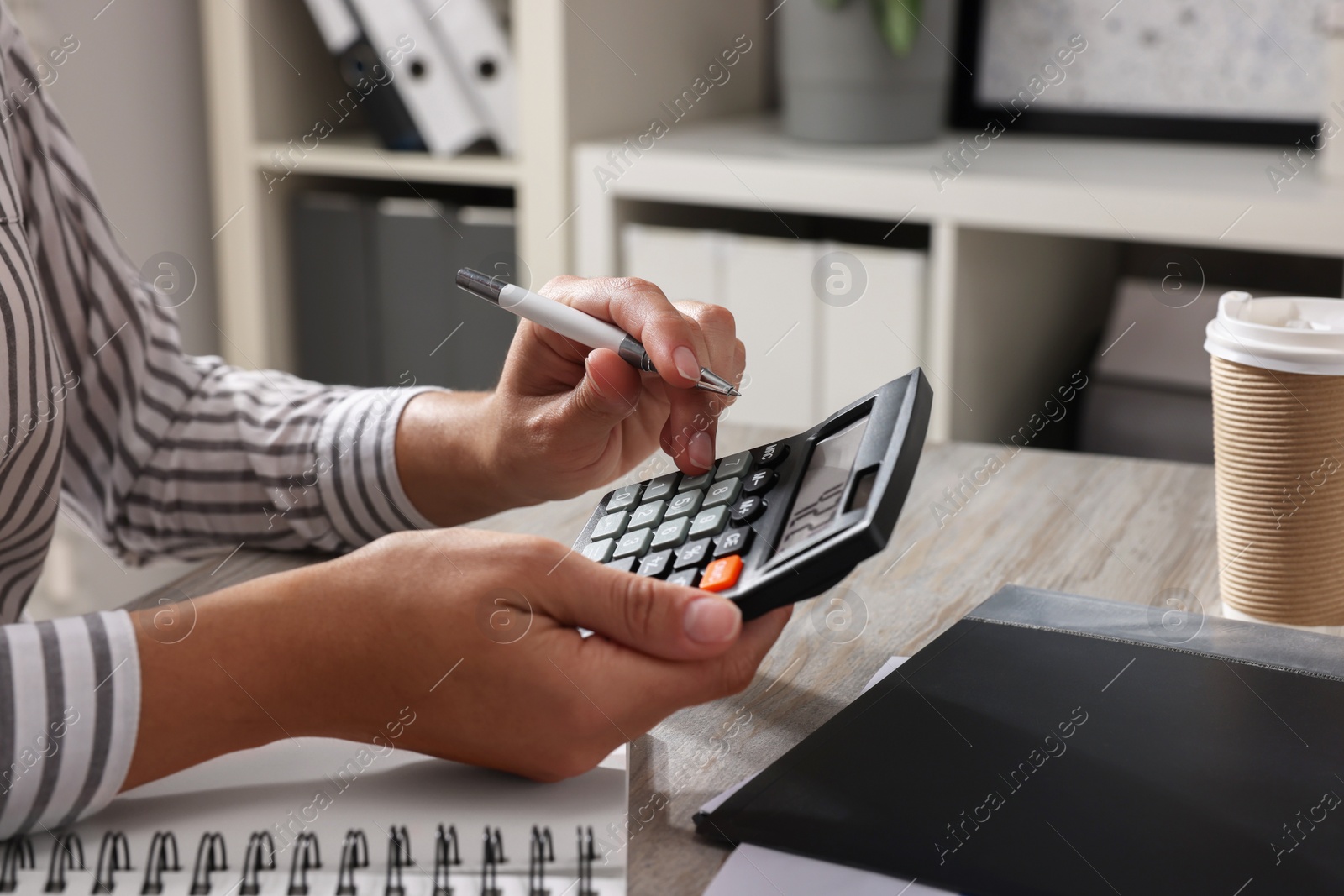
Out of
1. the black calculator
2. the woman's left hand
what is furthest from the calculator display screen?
the woman's left hand

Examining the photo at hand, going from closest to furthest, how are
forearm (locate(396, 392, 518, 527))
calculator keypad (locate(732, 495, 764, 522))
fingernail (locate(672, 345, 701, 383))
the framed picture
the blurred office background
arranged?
calculator keypad (locate(732, 495, 764, 522))
fingernail (locate(672, 345, 701, 383))
forearm (locate(396, 392, 518, 527))
the blurred office background
the framed picture

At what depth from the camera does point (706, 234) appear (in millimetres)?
1532

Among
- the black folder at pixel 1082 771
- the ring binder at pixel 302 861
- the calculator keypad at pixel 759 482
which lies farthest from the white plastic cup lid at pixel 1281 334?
the ring binder at pixel 302 861

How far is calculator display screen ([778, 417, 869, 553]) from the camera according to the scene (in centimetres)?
46

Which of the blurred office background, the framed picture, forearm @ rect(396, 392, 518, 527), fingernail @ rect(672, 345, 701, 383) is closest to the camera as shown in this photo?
fingernail @ rect(672, 345, 701, 383)

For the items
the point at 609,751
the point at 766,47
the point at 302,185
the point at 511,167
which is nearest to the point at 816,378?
the point at 511,167

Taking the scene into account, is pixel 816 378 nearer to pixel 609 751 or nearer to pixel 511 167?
pixel 511 167

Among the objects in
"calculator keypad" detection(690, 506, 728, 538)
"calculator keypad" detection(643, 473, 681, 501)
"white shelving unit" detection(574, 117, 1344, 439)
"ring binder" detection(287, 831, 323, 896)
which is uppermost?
"calculator keypad" detection(690, 506, 728, 538)

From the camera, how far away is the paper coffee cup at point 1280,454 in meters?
0.57

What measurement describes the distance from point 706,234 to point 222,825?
1185 millimetres

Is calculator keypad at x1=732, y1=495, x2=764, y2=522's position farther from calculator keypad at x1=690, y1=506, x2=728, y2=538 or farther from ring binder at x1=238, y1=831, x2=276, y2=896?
ring binder at x1=238, y1=831, x2=276, y2=896

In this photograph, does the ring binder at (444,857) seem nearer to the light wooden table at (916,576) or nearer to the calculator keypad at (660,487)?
the light wooden table at (916,576)

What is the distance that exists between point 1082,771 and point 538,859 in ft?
0.64

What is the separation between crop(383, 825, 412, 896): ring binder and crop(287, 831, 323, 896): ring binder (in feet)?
0.08
